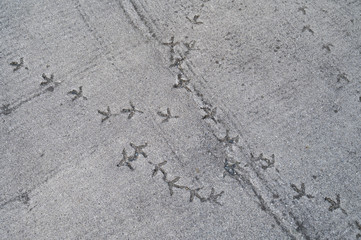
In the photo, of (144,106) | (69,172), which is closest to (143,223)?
(69,172)

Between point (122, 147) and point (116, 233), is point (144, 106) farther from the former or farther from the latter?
point (116, 233)

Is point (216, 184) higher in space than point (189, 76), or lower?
lower

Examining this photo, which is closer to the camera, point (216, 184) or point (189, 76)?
point (216, 184)

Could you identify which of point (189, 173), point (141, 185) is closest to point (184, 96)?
point (189, 173)

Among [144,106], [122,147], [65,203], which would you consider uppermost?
[144,106]

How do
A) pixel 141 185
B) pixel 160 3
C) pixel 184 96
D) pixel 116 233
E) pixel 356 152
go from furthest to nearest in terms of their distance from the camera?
1. pixel 160 3
2. pixel 184 96
3. pixel 356 152
4. pixel 141 185
5. pixel 116 233

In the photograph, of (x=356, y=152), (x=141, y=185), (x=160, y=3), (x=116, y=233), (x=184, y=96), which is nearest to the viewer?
(x=116, y=233)
